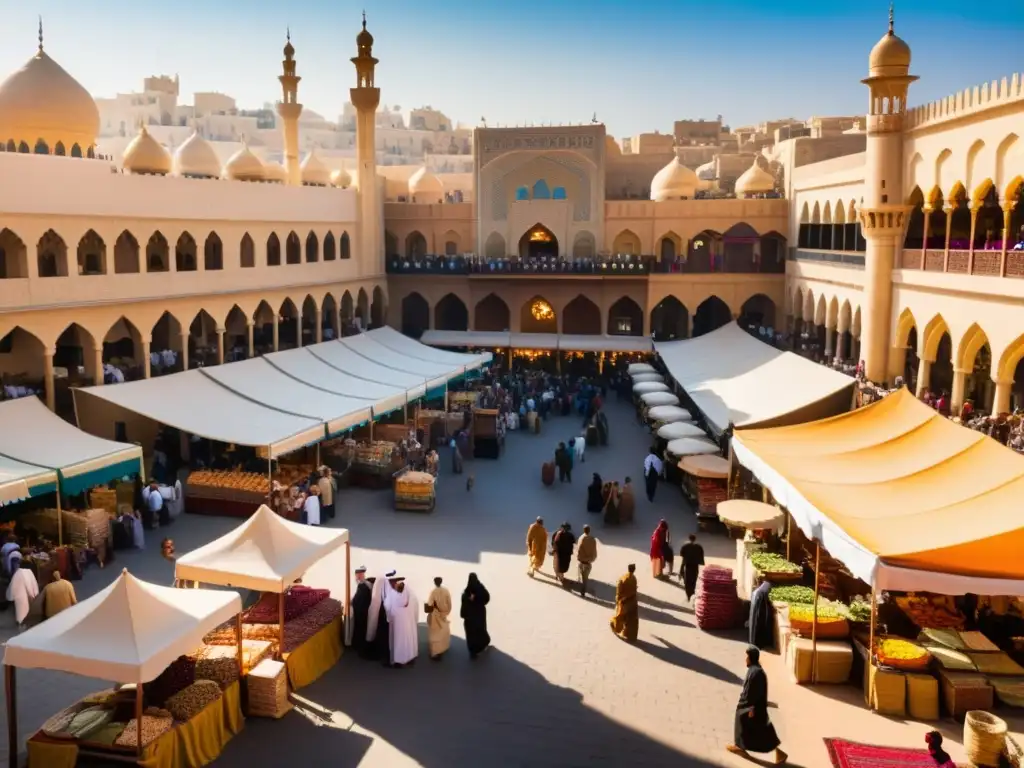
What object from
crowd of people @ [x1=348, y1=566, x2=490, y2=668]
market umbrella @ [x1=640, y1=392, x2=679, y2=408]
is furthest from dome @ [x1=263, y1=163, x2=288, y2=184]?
crowd of people @ [x1=348, y1=566, x2=490, y2=668]

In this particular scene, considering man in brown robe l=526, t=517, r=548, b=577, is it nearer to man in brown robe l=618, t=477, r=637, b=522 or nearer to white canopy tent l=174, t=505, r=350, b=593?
man in brown robe l=618, t=477, r=637, b=522

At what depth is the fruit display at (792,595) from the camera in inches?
418

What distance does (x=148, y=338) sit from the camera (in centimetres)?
1964

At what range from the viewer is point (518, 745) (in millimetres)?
8484

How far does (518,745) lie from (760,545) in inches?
210

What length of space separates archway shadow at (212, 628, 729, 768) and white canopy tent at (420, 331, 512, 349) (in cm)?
2079

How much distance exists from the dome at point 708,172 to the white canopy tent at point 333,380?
21.3m

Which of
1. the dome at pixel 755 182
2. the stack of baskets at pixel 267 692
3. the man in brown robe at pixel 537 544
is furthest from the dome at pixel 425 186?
the stack of baskets at pixel 267 692

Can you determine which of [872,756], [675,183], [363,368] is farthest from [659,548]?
[675,183]

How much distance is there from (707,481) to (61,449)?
34.1 ft

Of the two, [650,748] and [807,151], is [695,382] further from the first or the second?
[650,748]

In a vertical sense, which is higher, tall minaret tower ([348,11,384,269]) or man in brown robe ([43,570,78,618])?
tall minaret tower ([348,11,384,269])

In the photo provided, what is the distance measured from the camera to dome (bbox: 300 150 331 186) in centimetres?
3497

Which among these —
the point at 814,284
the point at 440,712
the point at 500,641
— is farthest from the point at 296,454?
the point at 814,284
